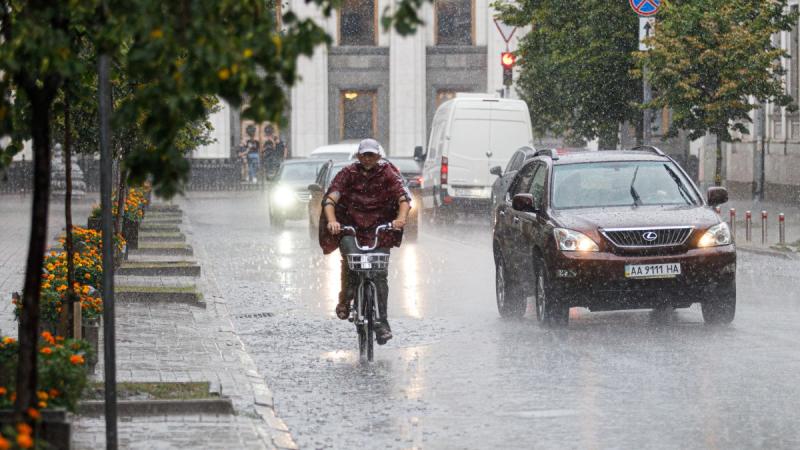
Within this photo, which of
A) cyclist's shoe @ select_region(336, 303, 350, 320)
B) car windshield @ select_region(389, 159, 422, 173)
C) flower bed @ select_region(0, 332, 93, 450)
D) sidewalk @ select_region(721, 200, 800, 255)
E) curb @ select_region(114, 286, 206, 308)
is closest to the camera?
flower bed @ select_region(0, 332, 93, 450)

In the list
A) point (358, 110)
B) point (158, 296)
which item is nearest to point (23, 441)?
point (158, 296)

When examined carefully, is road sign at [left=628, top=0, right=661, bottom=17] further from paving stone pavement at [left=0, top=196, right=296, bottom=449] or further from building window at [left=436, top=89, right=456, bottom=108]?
building window at [left=436, top=89, right=456, bottom=108]

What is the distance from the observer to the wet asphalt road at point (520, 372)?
900cm

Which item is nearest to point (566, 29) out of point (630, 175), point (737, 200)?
point (737, 200)

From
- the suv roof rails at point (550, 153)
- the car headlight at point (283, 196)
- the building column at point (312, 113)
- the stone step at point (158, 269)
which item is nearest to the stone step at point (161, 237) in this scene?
the car headlight at point (283, 196)

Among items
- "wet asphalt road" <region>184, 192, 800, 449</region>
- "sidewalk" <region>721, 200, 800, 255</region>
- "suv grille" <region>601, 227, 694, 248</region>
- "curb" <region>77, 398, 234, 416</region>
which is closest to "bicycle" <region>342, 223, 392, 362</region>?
"wet asphalt road" <region>184, 192, 800, 449</region>

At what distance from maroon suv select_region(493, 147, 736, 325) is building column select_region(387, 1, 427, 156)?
5038 centimetres

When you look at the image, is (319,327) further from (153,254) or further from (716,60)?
(716,60)

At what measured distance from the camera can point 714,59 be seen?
29250 mm

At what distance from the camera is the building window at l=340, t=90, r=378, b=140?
66.9m

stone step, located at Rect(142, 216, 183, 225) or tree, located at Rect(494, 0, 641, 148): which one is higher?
tree, located at Rect(494, 0, 641, 148)

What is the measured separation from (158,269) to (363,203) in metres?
7.63

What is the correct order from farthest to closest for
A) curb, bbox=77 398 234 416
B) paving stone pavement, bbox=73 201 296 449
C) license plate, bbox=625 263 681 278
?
1. license plate, bbox=625 263 681 278
2. curb, bbox=77 398 234 416
3. paving stone pavement, bbox=73 201 296 449

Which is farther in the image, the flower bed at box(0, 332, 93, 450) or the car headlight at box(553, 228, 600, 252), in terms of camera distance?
the car headlight at box(553, 228, 600, 252)
